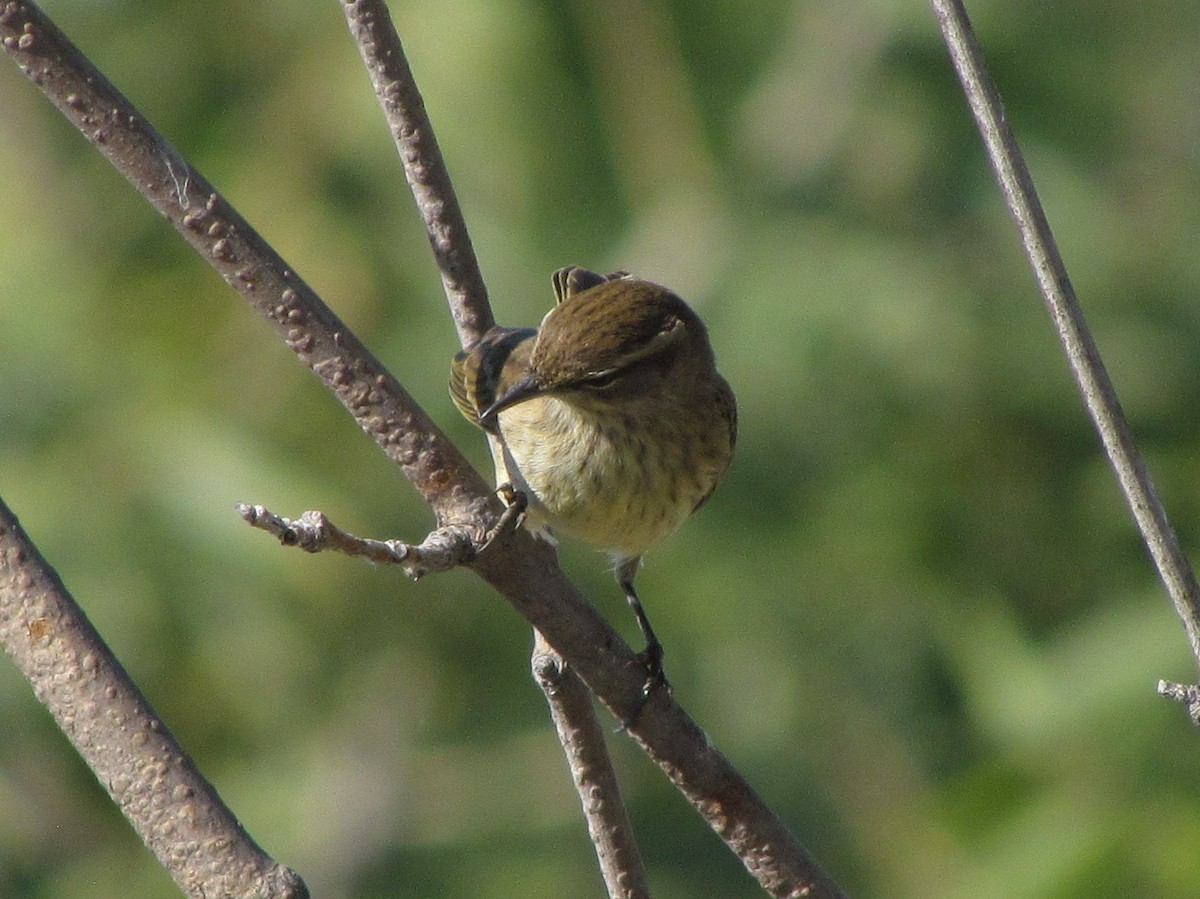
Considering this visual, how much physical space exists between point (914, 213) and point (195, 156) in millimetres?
2871

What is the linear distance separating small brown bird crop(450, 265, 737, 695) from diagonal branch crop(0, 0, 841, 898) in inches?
43.0

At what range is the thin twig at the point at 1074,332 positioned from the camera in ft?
6.48

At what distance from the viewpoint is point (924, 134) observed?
623 centimetres

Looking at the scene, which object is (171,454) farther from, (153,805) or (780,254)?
(153,805)

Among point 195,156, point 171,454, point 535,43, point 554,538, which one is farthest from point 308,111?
point 554,538

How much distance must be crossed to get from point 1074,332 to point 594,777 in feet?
Result: 4.33

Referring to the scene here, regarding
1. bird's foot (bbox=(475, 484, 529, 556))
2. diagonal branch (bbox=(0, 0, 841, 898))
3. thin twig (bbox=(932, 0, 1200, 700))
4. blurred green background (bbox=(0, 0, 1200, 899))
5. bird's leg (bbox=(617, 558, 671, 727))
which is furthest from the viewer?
blurred green background (bbox=(0, 0, 1200, 899))

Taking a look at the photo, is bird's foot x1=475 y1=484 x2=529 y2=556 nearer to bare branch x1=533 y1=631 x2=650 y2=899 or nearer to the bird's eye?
bare branch x1=533 y1=631 x2=650 y2=899

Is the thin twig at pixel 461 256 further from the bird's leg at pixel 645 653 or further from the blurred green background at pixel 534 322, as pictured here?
the blurred green background at pixel 534 322

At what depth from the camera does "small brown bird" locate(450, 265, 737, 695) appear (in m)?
3.63

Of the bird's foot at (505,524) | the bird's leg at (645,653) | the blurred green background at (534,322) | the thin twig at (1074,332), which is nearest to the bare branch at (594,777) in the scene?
the bird's leg at (645,653)

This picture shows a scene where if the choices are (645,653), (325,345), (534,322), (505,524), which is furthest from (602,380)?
(534,322)

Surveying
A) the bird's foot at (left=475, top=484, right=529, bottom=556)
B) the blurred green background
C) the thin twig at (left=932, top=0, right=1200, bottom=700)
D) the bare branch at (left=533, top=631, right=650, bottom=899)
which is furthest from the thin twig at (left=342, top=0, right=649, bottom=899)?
the blurred green background

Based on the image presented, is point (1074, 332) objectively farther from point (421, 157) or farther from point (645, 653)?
point (645, 653)
